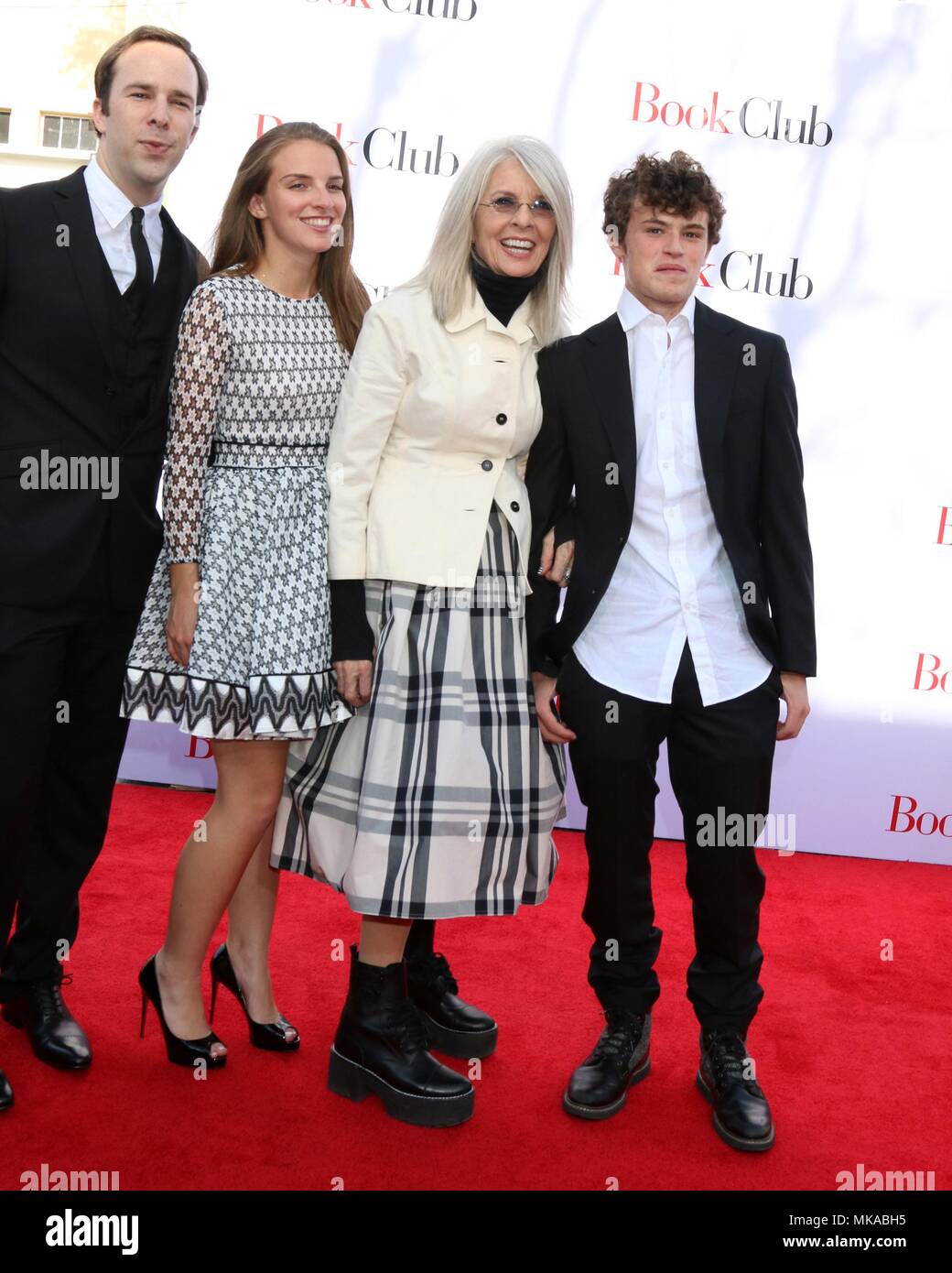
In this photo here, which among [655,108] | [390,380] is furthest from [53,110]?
[390,380]

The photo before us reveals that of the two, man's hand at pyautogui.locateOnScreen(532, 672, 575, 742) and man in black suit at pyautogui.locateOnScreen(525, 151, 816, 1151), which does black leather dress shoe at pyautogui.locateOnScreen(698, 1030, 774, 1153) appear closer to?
man in black suit at pyautogui.locateOnScreen(525, 151, 816, 1151)

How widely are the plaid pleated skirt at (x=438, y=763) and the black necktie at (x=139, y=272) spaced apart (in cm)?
63

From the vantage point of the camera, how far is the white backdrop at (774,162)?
3918 millimetres

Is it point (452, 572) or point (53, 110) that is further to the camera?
point (53, 110)

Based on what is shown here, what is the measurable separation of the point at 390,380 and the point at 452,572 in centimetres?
33

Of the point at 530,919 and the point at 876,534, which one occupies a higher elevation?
the point at 876,534

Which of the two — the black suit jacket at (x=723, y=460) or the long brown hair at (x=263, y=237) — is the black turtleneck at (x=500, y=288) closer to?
the black suit jacket at (x=723, y=460)

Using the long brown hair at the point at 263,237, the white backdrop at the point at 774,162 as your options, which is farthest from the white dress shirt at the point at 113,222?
the white backdrop at the point at 774,162

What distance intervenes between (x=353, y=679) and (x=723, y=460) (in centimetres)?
73

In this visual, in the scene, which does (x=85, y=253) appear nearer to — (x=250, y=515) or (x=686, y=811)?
(x=250, y=515)

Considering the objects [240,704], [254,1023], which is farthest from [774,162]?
[254,1023]

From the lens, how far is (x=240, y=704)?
2.18 m

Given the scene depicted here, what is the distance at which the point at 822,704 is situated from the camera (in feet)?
13.6

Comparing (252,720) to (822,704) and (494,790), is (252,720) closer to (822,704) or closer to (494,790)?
(494,790)
